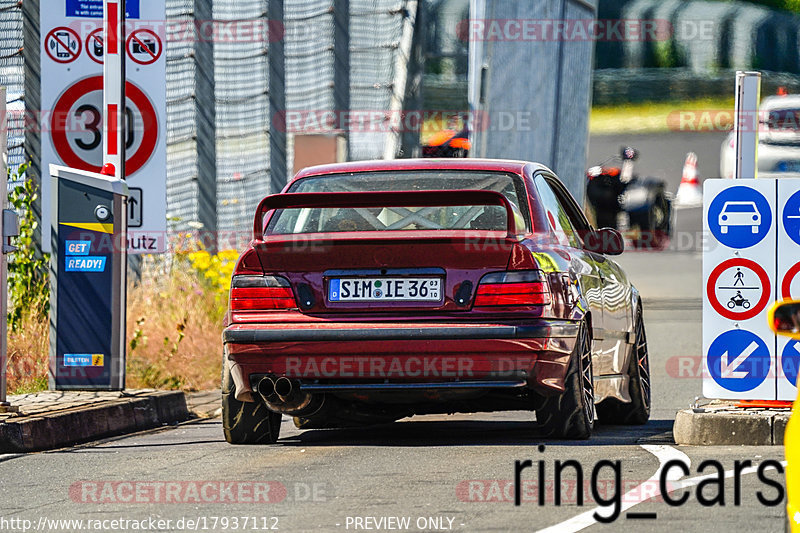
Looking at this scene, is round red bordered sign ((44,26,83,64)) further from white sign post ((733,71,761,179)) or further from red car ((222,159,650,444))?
white sign post ((733,71,761,179))

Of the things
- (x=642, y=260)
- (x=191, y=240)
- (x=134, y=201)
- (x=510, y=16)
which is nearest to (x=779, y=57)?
(x=642, y=260)

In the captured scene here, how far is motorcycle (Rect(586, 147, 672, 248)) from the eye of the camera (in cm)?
2723

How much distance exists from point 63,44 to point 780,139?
21987mm

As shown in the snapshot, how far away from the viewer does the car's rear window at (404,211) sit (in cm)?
870

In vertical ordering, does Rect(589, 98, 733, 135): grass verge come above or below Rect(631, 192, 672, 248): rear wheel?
above

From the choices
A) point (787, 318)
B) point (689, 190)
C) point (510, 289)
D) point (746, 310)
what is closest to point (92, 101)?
point (510, 289)

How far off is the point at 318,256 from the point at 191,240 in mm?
6990

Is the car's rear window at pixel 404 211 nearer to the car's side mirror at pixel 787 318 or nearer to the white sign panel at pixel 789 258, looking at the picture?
the white sign panel at pixel 789 258

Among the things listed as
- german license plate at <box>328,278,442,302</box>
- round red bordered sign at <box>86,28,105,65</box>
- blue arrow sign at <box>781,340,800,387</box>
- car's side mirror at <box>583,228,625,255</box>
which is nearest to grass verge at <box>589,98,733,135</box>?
round red bordered sign at <box>86,28,105,65</box>

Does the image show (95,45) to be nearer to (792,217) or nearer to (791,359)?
(792,217)

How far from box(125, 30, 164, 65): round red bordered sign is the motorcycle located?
15.7m

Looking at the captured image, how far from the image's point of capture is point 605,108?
5544 centimetres

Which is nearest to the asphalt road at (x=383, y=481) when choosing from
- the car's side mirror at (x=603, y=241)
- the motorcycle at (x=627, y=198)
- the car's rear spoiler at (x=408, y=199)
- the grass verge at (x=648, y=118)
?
the car's side mirror at (x=603, y=241)

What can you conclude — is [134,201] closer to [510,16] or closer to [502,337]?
[502,337]
